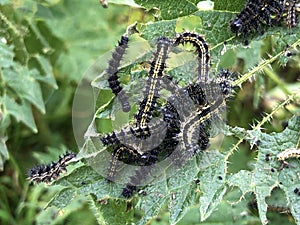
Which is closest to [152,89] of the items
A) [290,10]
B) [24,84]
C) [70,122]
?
[290,10]

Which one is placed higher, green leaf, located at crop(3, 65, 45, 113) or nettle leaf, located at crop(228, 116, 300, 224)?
green leaf, located at crop(3, 65, 45, 113)

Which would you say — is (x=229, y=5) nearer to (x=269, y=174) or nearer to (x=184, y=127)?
(x=184, y=127)

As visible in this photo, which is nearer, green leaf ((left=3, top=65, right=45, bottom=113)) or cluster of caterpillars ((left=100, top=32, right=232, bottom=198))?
cluster of caterpillars ((left=100, top=32, right=232, bottom=198))

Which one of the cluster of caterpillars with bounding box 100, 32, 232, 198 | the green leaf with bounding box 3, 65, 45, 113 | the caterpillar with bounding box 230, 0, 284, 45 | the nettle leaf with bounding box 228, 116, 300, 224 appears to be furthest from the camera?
the green leaf with bounding box 3, 65, 45, 113

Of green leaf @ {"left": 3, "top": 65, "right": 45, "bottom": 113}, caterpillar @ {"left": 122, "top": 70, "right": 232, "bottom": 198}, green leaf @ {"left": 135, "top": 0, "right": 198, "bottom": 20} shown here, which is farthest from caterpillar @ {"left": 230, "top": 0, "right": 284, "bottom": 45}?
green leaf @ {"left": 3, "top": 65, "right": 45, "bottom": 113}

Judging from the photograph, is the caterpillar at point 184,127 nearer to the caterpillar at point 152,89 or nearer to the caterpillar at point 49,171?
the caterpillar at point 152,89

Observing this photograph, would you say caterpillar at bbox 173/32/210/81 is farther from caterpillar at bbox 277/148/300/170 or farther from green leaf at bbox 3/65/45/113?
green leaf at bbox 3/65/45/113

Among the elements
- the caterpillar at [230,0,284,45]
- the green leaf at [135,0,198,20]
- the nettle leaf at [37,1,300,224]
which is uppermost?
the green leaf at [135,0,198,20]
